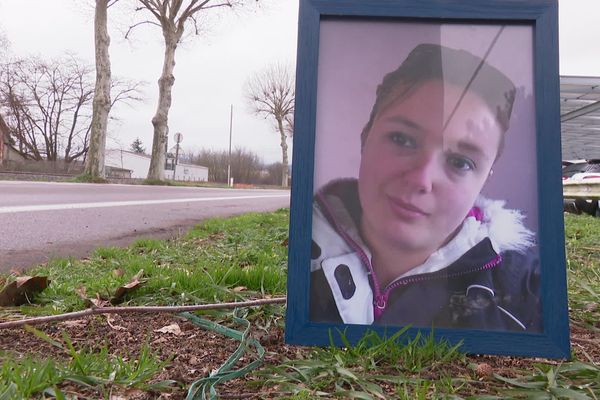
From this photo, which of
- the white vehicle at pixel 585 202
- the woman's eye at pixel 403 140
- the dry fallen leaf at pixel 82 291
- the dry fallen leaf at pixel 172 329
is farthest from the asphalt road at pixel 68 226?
the white vehicle at pixel 585 202

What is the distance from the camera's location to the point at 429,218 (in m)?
1.56

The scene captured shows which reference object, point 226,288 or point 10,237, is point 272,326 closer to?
point 226,288

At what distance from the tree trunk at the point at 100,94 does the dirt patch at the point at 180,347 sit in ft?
65.0

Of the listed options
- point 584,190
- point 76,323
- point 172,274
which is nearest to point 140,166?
point 584,190

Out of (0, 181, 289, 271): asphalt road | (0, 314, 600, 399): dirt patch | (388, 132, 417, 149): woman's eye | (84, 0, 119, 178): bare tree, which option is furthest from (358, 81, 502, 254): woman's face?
(84, 0, 119, 178): bare tree

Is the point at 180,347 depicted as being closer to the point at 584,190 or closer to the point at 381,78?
the point at 381,78

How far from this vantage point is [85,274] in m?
3.10

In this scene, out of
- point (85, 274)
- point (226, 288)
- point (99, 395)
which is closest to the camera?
point (99, 395)

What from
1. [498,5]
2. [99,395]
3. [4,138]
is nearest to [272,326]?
[99,395]

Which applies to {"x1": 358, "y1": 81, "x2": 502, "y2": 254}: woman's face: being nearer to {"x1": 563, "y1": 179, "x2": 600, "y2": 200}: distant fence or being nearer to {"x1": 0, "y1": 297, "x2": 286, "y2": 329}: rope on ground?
{"x1": 0, "y1": 297, "x2": 286, "y2": 329}: rope on ground

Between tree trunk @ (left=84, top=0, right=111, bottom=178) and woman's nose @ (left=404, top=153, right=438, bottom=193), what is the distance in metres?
20.6

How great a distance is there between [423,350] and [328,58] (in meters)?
1.03

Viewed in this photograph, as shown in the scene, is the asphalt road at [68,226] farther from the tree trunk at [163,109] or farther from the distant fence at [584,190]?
the tree trunk at [163,109]

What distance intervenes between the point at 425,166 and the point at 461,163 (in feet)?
0.39
